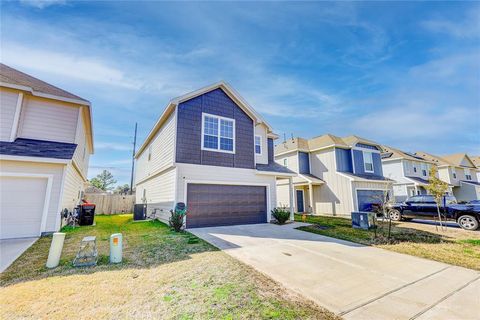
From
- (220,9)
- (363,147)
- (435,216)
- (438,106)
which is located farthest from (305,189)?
(220,9)

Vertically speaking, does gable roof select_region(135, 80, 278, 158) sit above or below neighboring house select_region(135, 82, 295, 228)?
above

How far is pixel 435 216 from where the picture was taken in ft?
38.6

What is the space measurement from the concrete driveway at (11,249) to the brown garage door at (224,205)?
537cm

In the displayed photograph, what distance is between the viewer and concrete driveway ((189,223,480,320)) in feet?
9.90

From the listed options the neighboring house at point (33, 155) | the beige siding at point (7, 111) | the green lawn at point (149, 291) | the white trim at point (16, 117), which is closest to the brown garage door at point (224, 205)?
the green lawn at point (149, 291)

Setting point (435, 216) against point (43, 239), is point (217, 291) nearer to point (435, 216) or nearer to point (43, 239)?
point (43, 239)

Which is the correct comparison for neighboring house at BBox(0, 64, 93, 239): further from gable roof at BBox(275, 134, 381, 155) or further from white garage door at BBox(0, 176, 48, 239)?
gable roof at BBox(275, 134, 381, 155)

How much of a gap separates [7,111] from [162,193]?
23.3ft

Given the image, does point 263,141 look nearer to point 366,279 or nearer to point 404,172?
point 366,279

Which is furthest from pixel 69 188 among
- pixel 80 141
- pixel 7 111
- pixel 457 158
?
pixel 457 158

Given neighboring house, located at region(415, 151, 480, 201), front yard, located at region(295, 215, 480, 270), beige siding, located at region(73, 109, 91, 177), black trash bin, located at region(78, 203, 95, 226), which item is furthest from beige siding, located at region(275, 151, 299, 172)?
neighboring house, located at region(415, 151, 480, 201)

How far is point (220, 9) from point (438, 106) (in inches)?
763

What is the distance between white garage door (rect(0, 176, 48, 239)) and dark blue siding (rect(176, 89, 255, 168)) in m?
5.19

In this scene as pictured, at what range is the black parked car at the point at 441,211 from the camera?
1023cm
